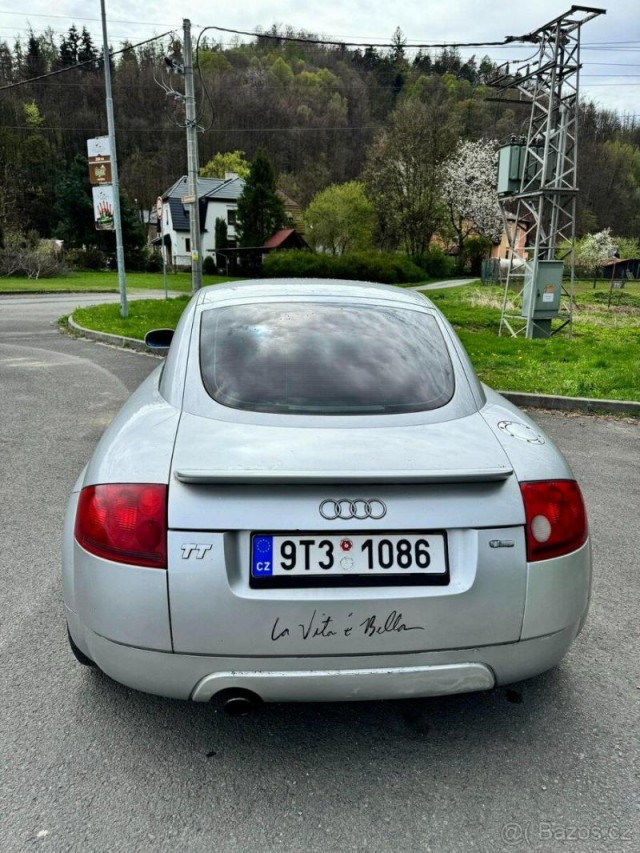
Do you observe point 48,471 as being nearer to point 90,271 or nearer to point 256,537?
point 256,537

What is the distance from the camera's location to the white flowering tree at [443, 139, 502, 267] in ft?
176

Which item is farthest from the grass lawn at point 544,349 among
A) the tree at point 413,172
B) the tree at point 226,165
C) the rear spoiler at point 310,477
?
the tree at point 226,165

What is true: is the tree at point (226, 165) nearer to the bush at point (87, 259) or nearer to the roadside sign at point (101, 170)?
the bush at point (87, 259)

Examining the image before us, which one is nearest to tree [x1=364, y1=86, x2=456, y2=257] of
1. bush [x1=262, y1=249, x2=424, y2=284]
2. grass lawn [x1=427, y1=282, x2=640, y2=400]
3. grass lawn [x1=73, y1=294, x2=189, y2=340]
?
bush [x1=262, y1=249, x2=424, y2=284]

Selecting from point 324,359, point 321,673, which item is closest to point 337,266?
point 324,359

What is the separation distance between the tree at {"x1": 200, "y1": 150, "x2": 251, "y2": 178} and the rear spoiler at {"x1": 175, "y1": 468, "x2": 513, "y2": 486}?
72.6m

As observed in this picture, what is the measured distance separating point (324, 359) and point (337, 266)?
36644 mm

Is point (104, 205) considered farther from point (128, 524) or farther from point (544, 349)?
point (128, 524)

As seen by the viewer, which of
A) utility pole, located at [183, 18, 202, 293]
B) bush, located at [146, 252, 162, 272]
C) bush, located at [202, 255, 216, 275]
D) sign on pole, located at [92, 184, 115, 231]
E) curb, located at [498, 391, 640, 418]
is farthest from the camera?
bush, located at [146, 252, 162, 272]

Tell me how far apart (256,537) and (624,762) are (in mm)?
1510

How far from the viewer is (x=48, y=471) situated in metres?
5.16

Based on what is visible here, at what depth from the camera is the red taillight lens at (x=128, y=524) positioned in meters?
1.86

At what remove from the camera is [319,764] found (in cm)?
211

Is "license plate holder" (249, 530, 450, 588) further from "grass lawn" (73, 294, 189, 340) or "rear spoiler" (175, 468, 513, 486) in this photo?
"grass lawn" (73, 294, 189, 340)
